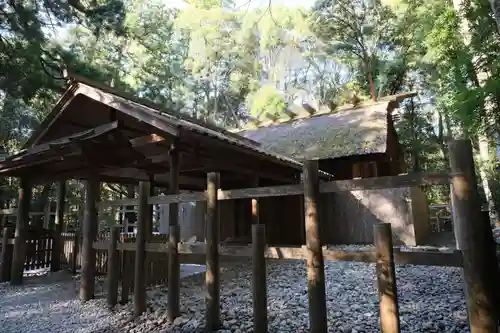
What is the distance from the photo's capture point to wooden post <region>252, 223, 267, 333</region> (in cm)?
365

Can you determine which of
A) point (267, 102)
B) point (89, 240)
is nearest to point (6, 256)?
point (89, 240)

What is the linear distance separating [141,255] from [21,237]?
5.01 m

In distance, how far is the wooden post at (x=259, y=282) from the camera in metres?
3.65

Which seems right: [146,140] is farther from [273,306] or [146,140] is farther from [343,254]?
[343,254]

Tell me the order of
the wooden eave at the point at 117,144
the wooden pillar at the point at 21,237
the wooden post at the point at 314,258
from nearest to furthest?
the wooden post at the point at 314,258 → the wooden eave at the point at 117,144 → the wooden pillar at the point at 21,237

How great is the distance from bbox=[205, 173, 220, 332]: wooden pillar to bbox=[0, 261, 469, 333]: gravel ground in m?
0.21

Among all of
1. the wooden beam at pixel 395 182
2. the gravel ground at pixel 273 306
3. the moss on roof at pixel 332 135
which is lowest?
the gravel ground at pixel 273 306

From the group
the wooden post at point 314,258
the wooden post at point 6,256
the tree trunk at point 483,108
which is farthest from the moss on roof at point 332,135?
the wooden post at point 6,256

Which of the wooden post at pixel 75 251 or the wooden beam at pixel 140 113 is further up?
the wooden beam at pixel 140 113

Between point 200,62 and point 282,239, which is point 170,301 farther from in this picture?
point 200,62

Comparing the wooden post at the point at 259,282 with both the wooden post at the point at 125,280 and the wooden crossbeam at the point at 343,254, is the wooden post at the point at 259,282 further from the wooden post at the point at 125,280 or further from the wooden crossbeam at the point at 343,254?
the wooden post at the point at 125,280

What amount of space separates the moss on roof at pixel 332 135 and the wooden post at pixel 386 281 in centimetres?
857

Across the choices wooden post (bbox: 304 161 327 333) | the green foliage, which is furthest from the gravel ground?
the green foliage

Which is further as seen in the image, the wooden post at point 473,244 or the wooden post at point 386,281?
the wooden post at point 386,281
